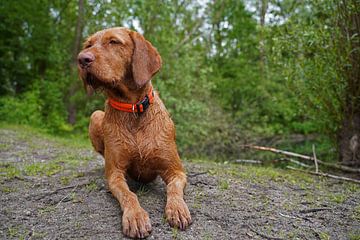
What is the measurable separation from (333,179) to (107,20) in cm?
770

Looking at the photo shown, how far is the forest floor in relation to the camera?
9.73ft

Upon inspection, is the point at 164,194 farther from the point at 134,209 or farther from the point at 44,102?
the point at 44,102

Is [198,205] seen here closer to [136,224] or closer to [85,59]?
[136,224]

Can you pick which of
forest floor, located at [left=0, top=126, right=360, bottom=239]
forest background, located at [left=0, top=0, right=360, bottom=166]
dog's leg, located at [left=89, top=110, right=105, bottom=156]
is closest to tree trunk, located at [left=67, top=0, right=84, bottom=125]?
forest background, located at [left=0, top=0, right=360, bottom=166]

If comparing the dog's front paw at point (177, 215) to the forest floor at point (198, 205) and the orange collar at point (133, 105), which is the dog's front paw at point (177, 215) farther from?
the orange collar at point (133, 105)

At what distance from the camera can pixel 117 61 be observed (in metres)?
3.36

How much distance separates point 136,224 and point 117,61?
4.83ft

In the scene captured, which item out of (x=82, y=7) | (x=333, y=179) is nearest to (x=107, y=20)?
(x=82, y=7)

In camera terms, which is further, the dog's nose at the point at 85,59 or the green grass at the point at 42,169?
the green grass at the point at 42,169

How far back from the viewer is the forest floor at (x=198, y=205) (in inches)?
117

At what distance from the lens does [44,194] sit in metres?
3.85

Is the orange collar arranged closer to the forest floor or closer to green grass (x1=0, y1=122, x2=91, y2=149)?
the forest floor

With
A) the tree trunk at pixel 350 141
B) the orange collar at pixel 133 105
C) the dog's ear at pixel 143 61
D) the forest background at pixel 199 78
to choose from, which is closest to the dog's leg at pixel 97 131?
the orange collar at pixel 133 105

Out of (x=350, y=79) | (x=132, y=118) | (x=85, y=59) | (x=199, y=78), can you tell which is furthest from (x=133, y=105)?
(x=199, y=78)
